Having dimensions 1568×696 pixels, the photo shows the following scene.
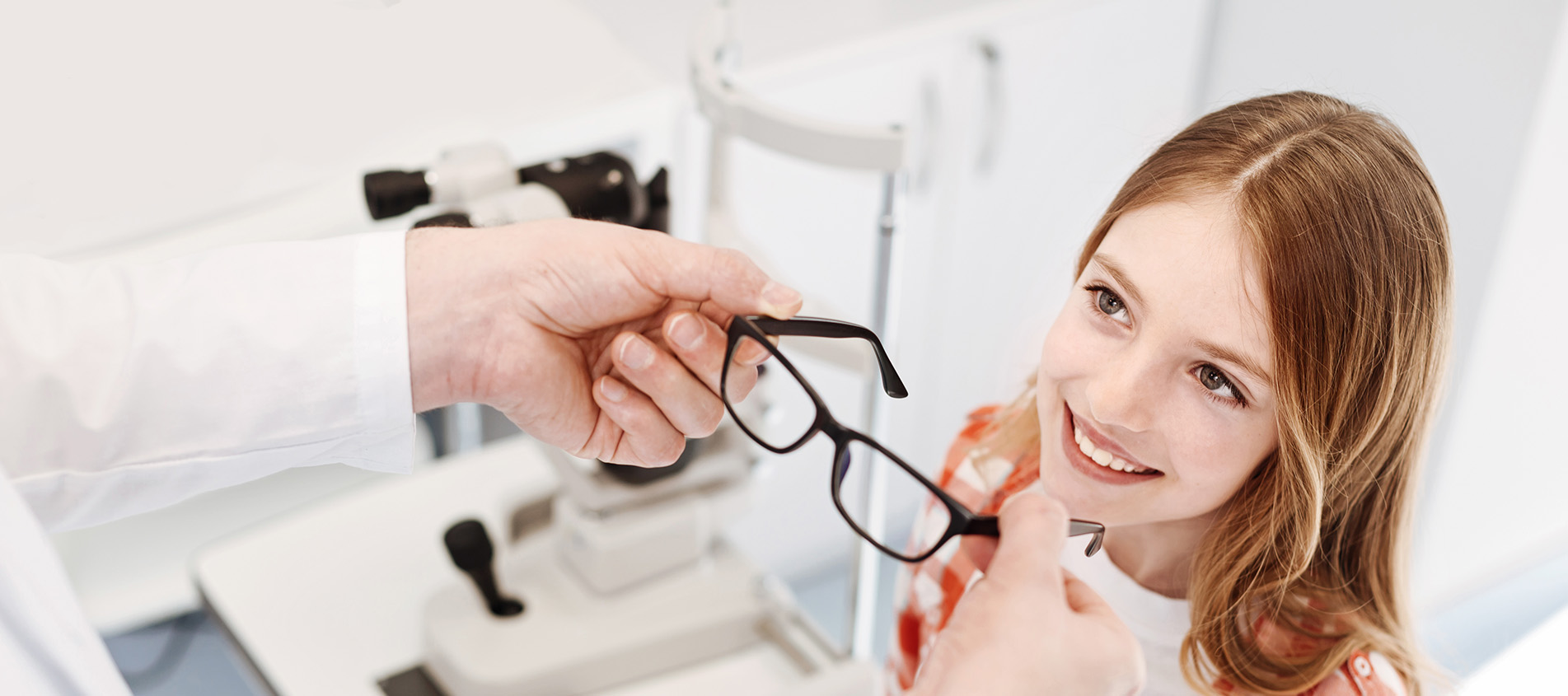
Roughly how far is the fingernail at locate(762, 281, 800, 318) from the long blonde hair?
5.9 inches

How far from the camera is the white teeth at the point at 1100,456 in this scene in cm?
61

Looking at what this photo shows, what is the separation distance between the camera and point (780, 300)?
0.66m

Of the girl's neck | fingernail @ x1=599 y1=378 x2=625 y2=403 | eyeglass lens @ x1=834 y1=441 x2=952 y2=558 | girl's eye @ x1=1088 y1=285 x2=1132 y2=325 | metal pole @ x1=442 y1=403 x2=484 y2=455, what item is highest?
girl's eye @ x1=1088 y1=285 x2=1132 y2=325

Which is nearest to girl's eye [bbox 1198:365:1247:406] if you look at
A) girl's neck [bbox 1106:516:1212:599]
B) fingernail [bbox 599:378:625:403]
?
girl's neck [bbox 1106:516:1212:599]

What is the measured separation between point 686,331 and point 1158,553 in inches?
11.2

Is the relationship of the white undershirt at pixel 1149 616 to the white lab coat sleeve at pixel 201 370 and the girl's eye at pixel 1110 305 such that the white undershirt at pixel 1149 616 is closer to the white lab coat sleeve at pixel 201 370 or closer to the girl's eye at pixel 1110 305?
the girl's eye at pixel 1110 305

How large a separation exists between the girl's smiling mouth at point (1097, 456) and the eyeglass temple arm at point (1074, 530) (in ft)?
0.08

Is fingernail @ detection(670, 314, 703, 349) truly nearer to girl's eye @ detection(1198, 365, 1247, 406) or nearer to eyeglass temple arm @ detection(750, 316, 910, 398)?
eyeglass temple arm @ detection(750, 316, 910, 398)

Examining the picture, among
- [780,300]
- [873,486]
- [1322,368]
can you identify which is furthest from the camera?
[873,486]

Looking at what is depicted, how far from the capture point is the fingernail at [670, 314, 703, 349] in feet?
2.27

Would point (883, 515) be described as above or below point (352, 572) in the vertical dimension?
above

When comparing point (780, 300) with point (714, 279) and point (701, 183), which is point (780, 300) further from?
point (701, 183)

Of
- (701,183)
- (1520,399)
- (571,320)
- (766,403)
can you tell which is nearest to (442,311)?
(571,320)

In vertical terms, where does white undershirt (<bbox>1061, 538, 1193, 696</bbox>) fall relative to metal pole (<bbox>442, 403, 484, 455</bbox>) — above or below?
above
